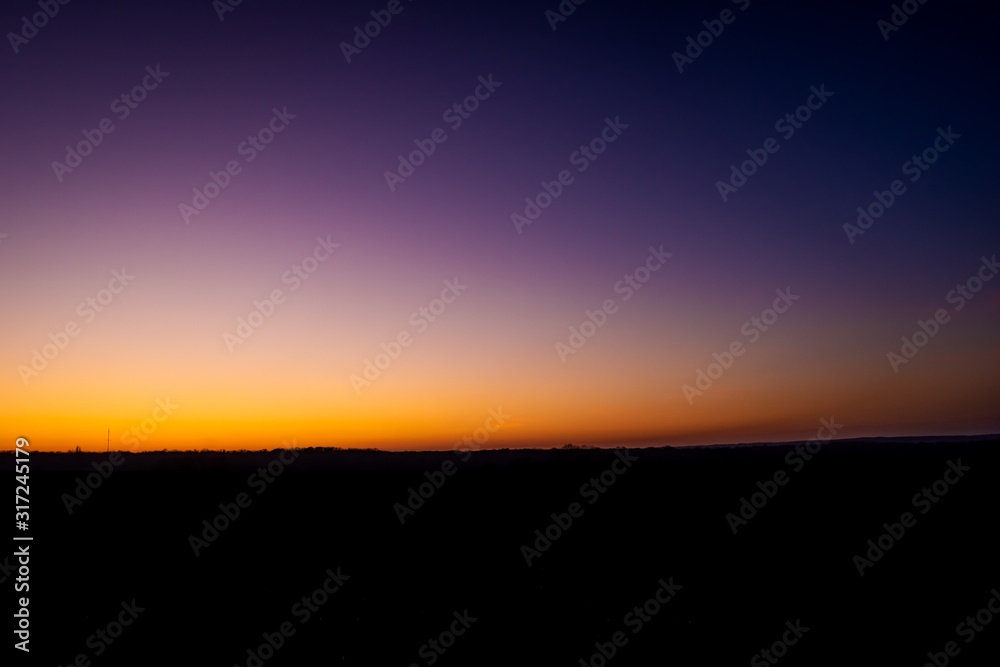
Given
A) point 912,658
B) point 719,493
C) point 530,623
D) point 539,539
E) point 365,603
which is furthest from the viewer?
point 719,493

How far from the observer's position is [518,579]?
12867 mm

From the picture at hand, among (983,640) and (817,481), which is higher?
(817,481)

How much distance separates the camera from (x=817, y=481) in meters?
27.8

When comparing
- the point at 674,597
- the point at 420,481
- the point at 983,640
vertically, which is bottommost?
the point at 983,640

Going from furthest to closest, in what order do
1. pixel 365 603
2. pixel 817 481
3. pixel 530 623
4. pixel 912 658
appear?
pixel 817 481
pixel 365 603
pixel 530 623
pixel 912 658

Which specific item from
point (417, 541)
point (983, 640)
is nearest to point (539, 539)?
point (417, 541)

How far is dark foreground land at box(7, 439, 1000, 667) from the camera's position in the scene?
9320 millimetres

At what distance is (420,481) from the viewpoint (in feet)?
99.0

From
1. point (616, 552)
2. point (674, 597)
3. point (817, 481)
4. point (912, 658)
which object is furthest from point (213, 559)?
point (817, 481)

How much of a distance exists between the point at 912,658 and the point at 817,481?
828 inches

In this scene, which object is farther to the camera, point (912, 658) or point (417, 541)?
point (417, 541)

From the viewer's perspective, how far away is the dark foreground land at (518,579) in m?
9.32

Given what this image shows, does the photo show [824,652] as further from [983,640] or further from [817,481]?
[817,481]

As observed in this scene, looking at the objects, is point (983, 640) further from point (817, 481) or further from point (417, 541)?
point (817, 481)
